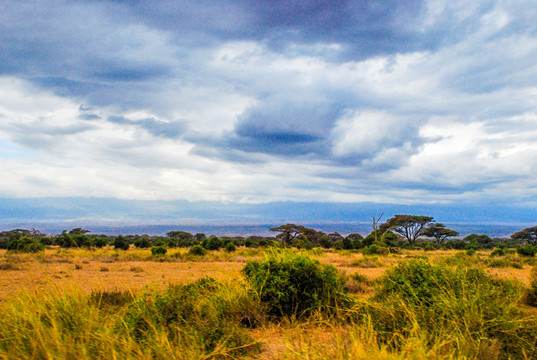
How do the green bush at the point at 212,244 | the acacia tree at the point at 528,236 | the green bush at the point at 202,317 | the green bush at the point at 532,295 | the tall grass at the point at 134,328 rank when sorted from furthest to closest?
the acacia tree at the point at 528,236
the green bush at the point at 212,244
the green bush at the point at 532,295
the green bush at the point at 202,317
the tall grass at the point at 134,328

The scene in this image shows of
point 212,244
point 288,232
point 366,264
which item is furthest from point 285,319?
point 288,232

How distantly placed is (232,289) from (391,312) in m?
3.29

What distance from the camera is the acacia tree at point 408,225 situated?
5888 cm

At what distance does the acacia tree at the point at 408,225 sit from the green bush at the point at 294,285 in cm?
5457

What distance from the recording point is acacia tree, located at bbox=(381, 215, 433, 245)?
58.9m

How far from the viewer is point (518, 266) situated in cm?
1947

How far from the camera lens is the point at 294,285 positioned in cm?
712

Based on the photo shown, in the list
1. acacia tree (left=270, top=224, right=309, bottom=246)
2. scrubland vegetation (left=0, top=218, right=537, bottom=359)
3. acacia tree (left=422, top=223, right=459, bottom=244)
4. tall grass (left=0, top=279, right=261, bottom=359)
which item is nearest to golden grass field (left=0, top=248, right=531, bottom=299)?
scrubland vegetation (left=0, top=218, right=537, bottom=359)

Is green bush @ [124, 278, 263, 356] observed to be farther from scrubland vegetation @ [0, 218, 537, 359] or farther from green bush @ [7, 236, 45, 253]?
green bush @ [7, 236, 45, 253]

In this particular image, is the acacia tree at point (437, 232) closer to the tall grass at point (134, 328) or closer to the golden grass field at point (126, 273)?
the golden grass field at point (126, 273)

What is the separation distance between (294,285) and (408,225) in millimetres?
58771

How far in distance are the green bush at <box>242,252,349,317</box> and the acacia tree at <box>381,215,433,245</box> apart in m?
54.6

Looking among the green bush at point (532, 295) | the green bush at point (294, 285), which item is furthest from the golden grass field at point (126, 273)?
the green bush at point (532, 295)

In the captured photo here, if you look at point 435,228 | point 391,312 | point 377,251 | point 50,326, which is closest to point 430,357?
point 391,312
